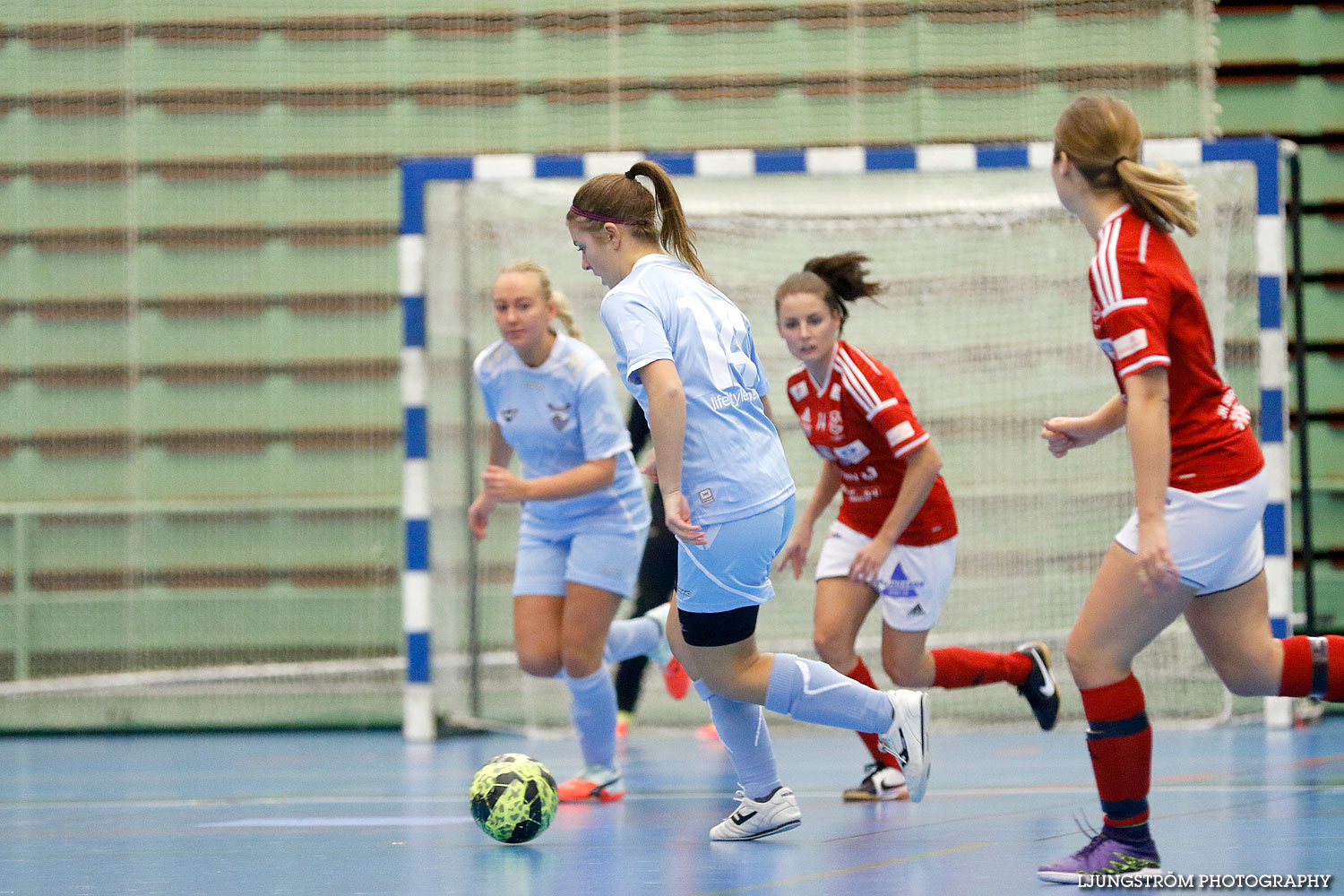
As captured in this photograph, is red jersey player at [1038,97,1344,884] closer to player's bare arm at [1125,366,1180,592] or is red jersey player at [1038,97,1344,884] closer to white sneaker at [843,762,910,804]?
player's bare arm at [1125,366,1180,592]

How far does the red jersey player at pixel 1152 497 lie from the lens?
2857 mm

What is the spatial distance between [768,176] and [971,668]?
269 cm

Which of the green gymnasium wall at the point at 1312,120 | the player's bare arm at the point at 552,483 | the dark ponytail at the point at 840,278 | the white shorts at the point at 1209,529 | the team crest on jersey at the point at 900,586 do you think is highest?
the green gymnasium wall at the point at 1312,120

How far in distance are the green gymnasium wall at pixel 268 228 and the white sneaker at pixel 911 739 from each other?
3993mm

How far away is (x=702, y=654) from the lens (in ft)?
11.7

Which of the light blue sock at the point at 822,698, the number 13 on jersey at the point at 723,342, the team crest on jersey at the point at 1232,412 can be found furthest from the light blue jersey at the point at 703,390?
the team crest on jersey at the point at 1232,412

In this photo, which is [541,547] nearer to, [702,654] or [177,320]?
[702,654]

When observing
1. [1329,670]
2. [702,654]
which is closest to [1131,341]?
[1329,670]

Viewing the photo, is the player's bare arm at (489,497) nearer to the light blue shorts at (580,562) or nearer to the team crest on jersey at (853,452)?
the light blue shorts at (580,562)

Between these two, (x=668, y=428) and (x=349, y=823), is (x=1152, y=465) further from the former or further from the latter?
(x=349, y=823)

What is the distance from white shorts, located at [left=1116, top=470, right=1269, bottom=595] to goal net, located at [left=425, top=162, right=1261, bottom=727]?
→ 3484 millimetres

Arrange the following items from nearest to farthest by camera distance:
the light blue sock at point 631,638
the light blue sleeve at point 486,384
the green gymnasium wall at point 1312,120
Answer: the light blue sleeve at point 486,384 → the light blue sock at point 631,638 → the green gymnasium wall at point 1312,120

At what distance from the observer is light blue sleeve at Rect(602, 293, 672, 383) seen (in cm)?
335

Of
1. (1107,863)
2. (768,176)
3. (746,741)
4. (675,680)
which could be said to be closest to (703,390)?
(746,741)
